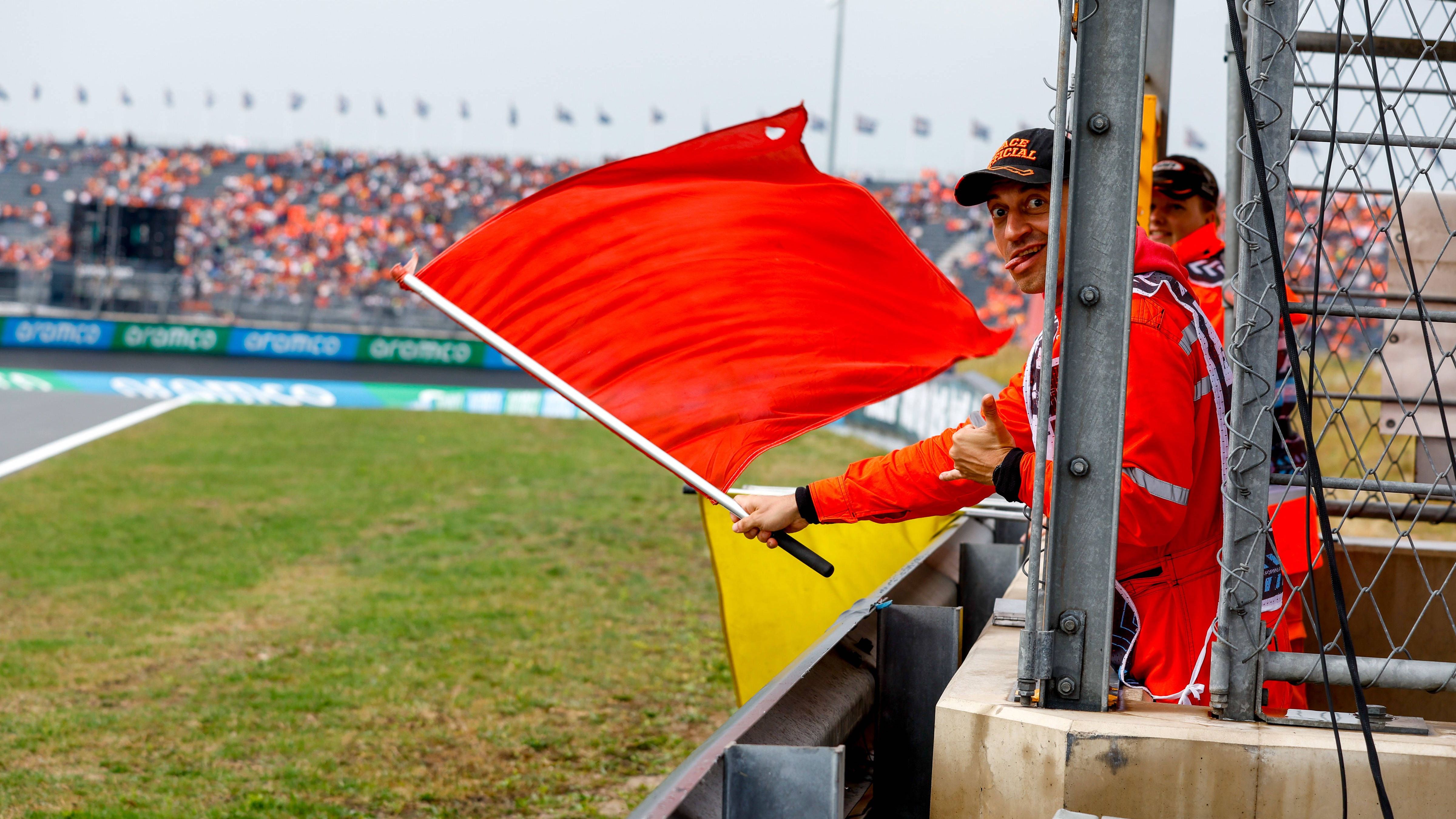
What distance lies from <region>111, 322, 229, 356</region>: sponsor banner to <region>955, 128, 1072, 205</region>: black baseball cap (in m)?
25.7

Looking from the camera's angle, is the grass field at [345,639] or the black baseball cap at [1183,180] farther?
the grass field at [345,639]

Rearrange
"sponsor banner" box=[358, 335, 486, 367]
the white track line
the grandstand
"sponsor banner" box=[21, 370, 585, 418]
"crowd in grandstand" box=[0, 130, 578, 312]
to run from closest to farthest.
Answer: the white track line → "sponsor banner" box=[21, 370, 585, 418] → "sponsor banner" box=[358, 335, 486, 367] → the grandstand → "crowd in grandstand" box=[0, 130, 578, 312]

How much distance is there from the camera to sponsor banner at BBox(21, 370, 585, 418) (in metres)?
23.8

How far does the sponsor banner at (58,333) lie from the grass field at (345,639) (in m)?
11.0

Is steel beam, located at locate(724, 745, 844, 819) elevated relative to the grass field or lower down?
elevated

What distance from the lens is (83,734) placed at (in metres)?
6.20

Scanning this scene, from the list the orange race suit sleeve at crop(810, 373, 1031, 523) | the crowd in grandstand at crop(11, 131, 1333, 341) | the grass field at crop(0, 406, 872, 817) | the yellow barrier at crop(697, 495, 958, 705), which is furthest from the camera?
the crowd in grandstand at crop(11, 131, 1333, 341)

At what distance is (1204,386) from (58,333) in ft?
88.6

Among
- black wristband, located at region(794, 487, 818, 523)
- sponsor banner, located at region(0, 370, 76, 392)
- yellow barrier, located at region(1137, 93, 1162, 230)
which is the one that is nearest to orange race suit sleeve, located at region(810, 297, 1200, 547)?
black wristband, located at region(794, 487, 818, 523)

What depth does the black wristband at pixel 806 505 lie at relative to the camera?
119 inches

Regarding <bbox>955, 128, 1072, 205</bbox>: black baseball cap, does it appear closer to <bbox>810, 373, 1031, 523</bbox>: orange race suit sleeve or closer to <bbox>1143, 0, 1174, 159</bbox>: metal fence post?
<bbox>810, 373, 1031, 523</bbox>: orange race suit sleeve

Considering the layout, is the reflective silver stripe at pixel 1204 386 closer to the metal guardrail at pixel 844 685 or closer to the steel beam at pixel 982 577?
the metal guardrail at pixel 844 685

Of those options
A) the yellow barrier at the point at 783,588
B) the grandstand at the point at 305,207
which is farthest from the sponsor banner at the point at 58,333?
the yellow barrier at the point at 783,588

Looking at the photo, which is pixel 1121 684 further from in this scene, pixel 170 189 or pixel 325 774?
pixel 170 189
